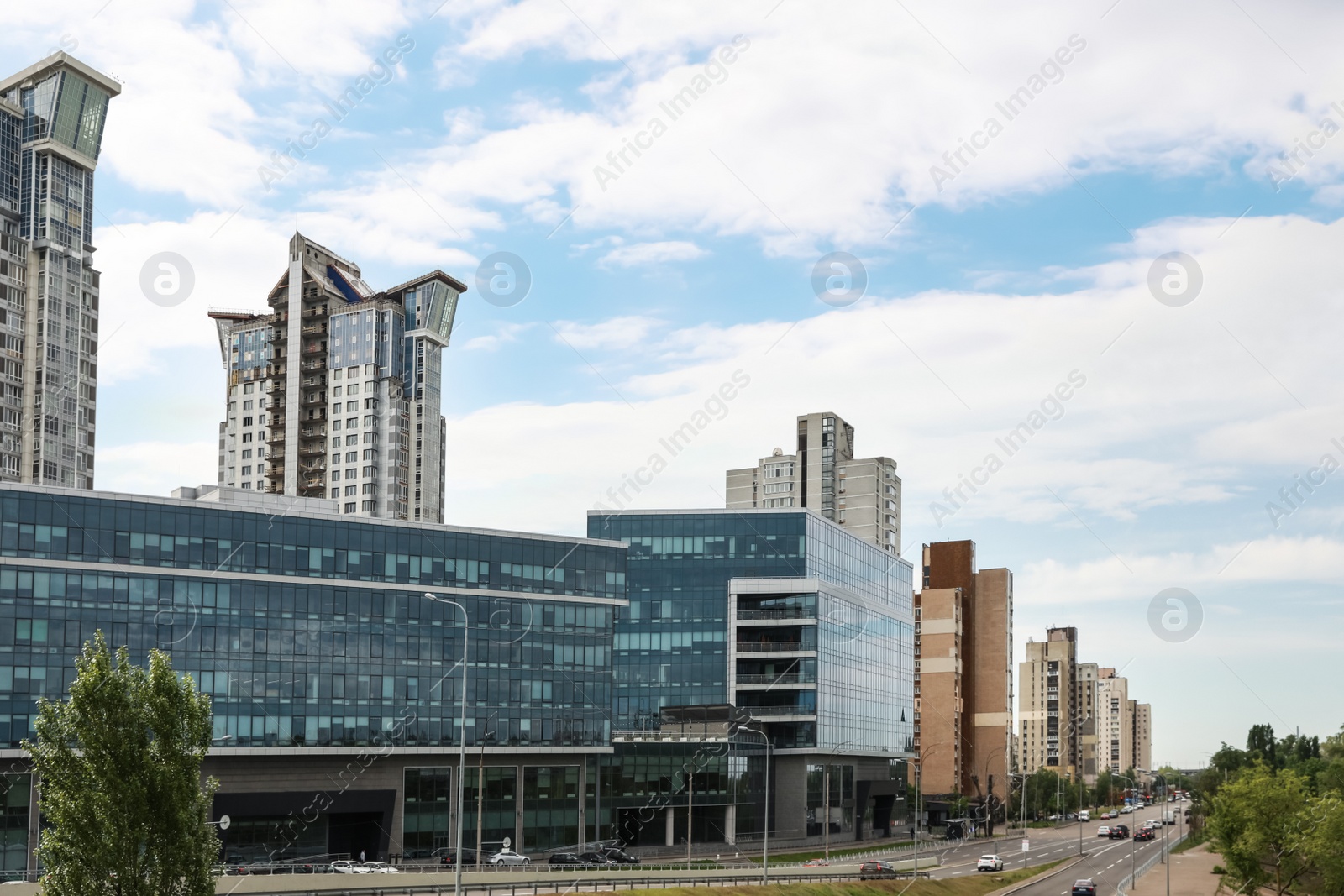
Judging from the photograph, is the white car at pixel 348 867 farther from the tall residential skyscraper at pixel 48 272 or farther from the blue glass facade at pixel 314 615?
the tall residential skyscraper at pixel 48 272

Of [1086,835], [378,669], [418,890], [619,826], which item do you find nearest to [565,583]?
[378,669]

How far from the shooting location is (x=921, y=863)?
116 meters

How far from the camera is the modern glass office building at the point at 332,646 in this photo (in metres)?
88.2

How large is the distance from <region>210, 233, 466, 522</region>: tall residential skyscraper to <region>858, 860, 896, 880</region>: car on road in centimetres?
10005

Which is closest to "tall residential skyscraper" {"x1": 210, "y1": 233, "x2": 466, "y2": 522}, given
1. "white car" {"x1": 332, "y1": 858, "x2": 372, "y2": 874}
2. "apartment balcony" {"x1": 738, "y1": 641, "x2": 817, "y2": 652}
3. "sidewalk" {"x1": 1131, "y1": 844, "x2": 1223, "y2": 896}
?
"apartment balcony" {"x1": 738, "y1": 641, "x2": 817, "y2": 652}

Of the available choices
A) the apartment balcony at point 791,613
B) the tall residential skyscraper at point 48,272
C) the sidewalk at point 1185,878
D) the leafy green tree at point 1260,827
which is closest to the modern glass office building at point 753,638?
the apartment balcony at point 791,613

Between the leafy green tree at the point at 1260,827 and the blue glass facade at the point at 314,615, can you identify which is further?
the leafy green tree at the point at 1260,827

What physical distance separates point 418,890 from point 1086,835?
469ft

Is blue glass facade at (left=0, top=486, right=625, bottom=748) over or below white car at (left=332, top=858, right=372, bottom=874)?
over

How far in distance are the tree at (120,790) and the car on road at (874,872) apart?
57.4m

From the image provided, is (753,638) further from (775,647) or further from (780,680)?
(780,680)

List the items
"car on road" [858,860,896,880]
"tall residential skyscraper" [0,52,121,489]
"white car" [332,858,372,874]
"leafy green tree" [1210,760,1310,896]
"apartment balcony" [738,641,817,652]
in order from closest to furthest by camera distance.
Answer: "white car" [332,858,372,874]
"car on road" [858,860,896,880]
"leafy green tree" [1210,760,1310,896]
"tall residential skyscraper" [0,52,121,489]
"apartment balcony" [738,641,817,652]

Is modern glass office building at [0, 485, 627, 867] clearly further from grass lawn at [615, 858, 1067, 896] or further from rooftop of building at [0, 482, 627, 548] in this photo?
grass lawn at [615, 858, 1067, 896]

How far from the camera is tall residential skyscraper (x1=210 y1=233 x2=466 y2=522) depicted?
18075 centimetres
